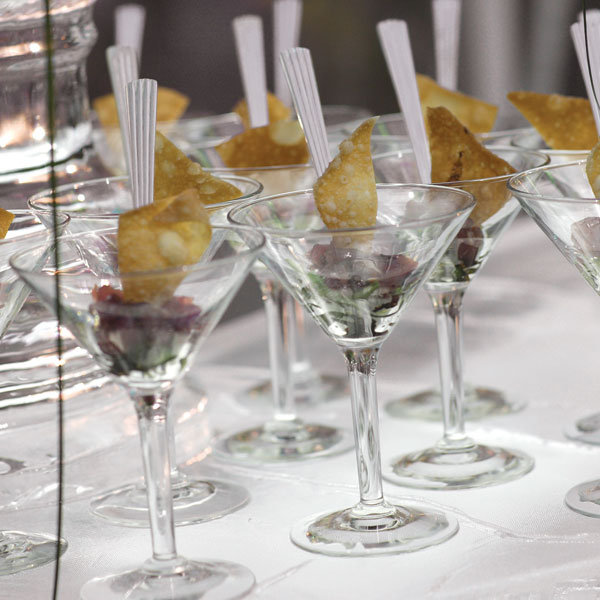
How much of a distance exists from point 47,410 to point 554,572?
0.38 meters

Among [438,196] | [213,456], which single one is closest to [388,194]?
[438,196]

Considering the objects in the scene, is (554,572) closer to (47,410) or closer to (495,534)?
(495,534)

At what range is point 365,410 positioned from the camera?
0.66m

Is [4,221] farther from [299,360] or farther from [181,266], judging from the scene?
[299,360]

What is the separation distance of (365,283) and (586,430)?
27 centimetres

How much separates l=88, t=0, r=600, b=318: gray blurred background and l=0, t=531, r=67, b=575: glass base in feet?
4.87

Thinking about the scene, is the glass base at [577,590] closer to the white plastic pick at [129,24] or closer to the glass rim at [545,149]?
the glass rim at [545,149]

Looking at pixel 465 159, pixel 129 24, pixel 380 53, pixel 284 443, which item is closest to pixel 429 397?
pixel 284 443

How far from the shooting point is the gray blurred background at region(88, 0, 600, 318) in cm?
211

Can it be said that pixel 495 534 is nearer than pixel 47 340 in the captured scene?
Yes

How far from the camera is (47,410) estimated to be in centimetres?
79

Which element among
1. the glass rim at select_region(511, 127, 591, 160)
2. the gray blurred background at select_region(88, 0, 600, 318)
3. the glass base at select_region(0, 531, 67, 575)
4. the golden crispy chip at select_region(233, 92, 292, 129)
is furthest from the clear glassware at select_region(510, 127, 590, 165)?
the gray blurred background at select_region(88, 0, 600, 318)

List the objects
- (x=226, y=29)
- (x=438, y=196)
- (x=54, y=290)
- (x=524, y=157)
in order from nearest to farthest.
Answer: (x=54, y=290) → (x=438, y=196) → (x=524, y=157) → (x=226, y=29)

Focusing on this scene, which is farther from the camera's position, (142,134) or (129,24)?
(129,24)
